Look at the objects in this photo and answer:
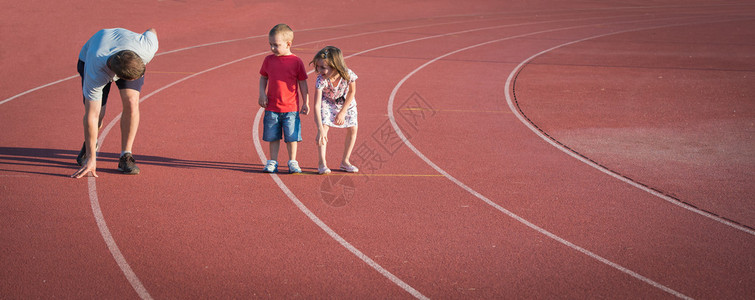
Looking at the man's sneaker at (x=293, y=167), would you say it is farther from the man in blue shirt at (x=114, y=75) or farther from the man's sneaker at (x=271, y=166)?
the man in blue shirt at (x=114, y=75)

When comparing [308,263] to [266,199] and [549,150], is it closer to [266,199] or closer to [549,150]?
[266,199]

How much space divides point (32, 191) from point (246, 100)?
4739 mm

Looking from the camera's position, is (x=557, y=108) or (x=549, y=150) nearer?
(x=549, y=150)

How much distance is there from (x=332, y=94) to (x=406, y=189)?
1.28m

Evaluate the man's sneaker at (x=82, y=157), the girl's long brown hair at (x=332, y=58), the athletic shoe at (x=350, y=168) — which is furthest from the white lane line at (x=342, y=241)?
the man's sneaker at (x=82, y=157)

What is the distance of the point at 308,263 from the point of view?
500cm

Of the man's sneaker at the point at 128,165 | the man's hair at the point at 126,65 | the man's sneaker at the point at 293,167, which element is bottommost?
the man's sneaker at the point at 293,167

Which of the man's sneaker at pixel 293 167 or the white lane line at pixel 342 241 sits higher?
the man's sneaker at pixel 293 167

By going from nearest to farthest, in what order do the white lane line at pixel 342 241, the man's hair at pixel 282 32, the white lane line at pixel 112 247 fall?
the white lane line at pixel 112 247
the white lane line at pixel 342 241
the man's hair at pixel 282 32

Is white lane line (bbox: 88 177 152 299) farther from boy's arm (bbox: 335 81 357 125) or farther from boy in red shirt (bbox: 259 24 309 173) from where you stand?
boy's arm (bbox: 335 81 357 125)

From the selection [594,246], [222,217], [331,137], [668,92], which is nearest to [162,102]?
[331,137]

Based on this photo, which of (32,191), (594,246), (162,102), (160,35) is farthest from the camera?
(160,35)

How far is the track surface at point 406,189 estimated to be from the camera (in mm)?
4836

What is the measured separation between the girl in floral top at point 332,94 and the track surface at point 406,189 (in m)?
0.59
